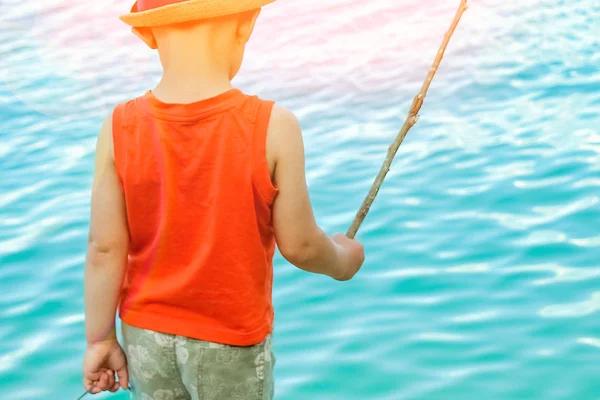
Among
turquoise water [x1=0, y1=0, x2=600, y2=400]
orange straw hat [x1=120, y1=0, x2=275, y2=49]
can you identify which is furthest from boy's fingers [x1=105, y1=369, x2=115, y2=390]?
turquoise water [x1=0, y1=0, x2=600, y2=400]

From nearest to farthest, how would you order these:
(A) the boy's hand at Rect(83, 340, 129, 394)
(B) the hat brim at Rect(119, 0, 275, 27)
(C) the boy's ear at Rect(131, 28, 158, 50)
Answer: (B) the hat brim at Rect(119, 0, 275, 27) → (C) the boy's ear at Rect(131, 28, 158, 50) → (A) the boy's hand at Rect(83, 340, 129, 394)

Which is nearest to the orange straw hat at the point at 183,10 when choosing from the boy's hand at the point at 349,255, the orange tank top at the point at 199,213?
the orange tank top at the point at 199,213

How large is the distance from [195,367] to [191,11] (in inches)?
25.6

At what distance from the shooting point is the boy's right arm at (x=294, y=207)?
67.6 inches

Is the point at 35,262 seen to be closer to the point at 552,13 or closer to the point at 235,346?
the point at 235,346

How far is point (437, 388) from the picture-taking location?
124 inches

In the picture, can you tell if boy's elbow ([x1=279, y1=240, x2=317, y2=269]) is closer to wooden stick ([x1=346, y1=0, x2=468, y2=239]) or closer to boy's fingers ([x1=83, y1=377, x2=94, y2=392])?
wooden stick ([x1=346, y1=0, x2=468, y2=239])

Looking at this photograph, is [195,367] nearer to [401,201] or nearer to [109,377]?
[109,377]

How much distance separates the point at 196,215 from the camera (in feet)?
5.79

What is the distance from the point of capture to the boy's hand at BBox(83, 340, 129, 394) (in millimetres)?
1925

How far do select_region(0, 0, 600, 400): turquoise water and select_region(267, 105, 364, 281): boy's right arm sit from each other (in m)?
1.37

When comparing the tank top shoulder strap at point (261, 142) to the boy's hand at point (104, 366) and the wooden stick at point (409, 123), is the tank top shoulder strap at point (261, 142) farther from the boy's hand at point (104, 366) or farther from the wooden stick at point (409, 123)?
the boy's hand at point (104, 366)

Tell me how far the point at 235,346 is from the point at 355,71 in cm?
520

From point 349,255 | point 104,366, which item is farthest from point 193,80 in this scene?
point 104,366
